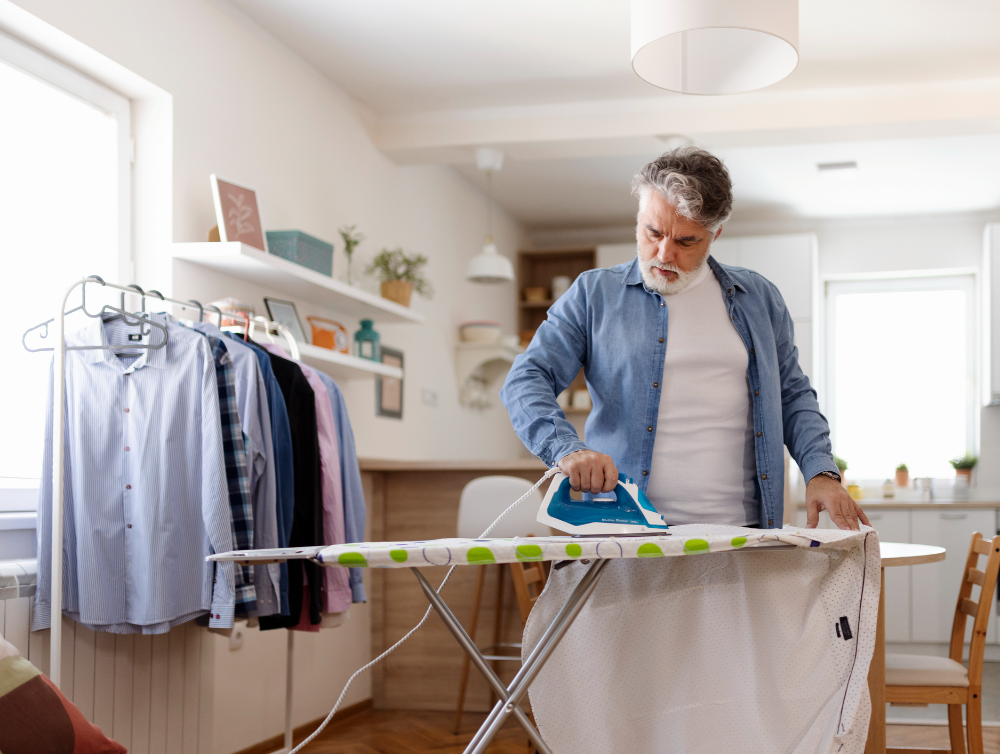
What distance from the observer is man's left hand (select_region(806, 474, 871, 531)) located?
148 cm

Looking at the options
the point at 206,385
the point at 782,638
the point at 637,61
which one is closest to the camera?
the point at 782,638

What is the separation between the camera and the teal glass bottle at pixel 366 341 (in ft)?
12.1

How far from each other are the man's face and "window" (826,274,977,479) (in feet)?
15.0

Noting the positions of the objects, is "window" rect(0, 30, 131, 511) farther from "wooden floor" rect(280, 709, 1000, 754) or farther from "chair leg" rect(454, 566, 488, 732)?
"chair leg" rect(454, 566, 488, 732)

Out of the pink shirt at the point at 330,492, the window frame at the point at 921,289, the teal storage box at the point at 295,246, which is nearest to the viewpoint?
the pink shirt at the point at 330,492

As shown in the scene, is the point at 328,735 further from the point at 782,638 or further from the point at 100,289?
the point at 782,638

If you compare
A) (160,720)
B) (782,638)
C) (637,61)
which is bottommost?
(160,720)

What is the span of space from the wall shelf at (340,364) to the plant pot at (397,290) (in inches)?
11.2

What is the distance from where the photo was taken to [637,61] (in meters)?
2.42

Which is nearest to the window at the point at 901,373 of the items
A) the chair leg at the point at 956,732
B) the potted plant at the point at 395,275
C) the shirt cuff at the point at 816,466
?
the potted plant at the point at 395,275

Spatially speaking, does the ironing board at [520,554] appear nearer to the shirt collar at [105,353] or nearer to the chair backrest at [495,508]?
the shirt collar at [105,353]

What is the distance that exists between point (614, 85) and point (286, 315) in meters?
1.57

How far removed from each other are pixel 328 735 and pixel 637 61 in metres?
2.42

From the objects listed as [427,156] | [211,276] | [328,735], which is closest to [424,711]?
[328,735]
